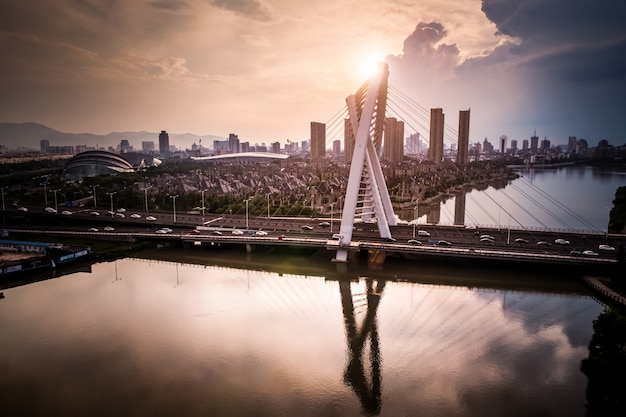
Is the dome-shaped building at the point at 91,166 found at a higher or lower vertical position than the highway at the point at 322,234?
higher

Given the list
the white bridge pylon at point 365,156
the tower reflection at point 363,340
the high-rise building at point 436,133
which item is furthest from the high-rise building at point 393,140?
the tower reflection at point 363,340

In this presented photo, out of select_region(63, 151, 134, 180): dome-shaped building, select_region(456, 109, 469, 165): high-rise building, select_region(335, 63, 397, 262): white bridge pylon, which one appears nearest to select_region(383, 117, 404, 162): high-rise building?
select_region(456, 109, 469, 165): high-rise building

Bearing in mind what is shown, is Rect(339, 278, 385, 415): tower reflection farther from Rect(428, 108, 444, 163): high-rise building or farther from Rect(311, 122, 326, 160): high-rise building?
Rect(428, 108, 444, 163): high-rise building

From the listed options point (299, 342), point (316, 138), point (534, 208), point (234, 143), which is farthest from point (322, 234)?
point (234, 143)

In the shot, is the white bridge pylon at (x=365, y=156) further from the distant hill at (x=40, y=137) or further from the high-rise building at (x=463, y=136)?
the distant hill at (x=40, y=137)

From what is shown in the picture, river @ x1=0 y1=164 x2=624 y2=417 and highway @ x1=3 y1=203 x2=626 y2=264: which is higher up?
highway @ x1=3 y1=203 x2=626 y2=264

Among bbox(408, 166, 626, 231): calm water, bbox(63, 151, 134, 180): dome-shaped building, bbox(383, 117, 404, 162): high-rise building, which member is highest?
bbox(383, 117, 404, 162): high-rise building

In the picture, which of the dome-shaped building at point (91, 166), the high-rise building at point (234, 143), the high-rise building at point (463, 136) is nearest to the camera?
the dome-shaped building at point (91, 166)
